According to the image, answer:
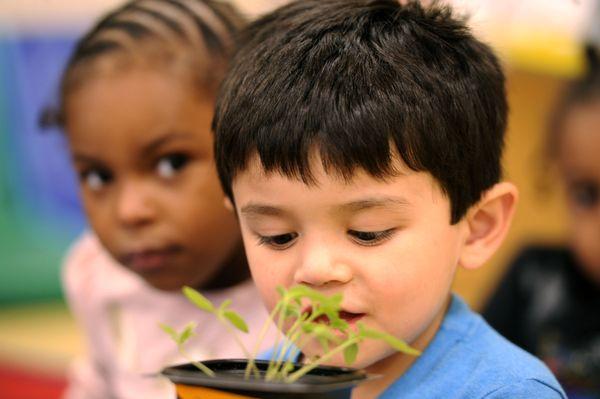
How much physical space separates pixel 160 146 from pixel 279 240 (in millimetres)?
316

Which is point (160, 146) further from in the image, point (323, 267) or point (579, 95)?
point (579, 95)

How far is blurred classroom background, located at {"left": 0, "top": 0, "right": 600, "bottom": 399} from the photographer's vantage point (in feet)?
7.73

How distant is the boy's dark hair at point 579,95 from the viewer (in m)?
1.67

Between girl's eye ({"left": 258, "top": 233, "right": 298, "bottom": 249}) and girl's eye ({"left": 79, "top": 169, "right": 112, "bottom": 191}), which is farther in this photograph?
girl's eye ({"left": 79, "top": 169, "right": 112, "bottom": 191})

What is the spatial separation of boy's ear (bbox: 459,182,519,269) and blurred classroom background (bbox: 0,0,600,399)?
4.68ft

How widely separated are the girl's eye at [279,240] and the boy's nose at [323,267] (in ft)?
0.10

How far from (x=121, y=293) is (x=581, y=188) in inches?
32.6

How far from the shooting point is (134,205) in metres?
1.05

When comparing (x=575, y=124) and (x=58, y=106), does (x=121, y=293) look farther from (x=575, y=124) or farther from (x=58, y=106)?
(x=575, y=124)

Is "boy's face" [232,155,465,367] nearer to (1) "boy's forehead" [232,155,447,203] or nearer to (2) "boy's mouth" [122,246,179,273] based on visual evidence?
(1) "boy's forehead" [232,155,447,203]

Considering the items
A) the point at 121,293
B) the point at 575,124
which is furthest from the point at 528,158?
the point at 121,293

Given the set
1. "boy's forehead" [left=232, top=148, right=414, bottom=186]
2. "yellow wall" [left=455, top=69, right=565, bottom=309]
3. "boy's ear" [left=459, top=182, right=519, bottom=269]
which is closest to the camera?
"boy's forehead" [left=232, top=148, right=414, bottom=186]

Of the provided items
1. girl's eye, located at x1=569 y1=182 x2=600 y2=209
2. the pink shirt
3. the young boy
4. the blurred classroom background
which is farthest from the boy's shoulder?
the blurred classroom background

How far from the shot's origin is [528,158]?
227 cm
